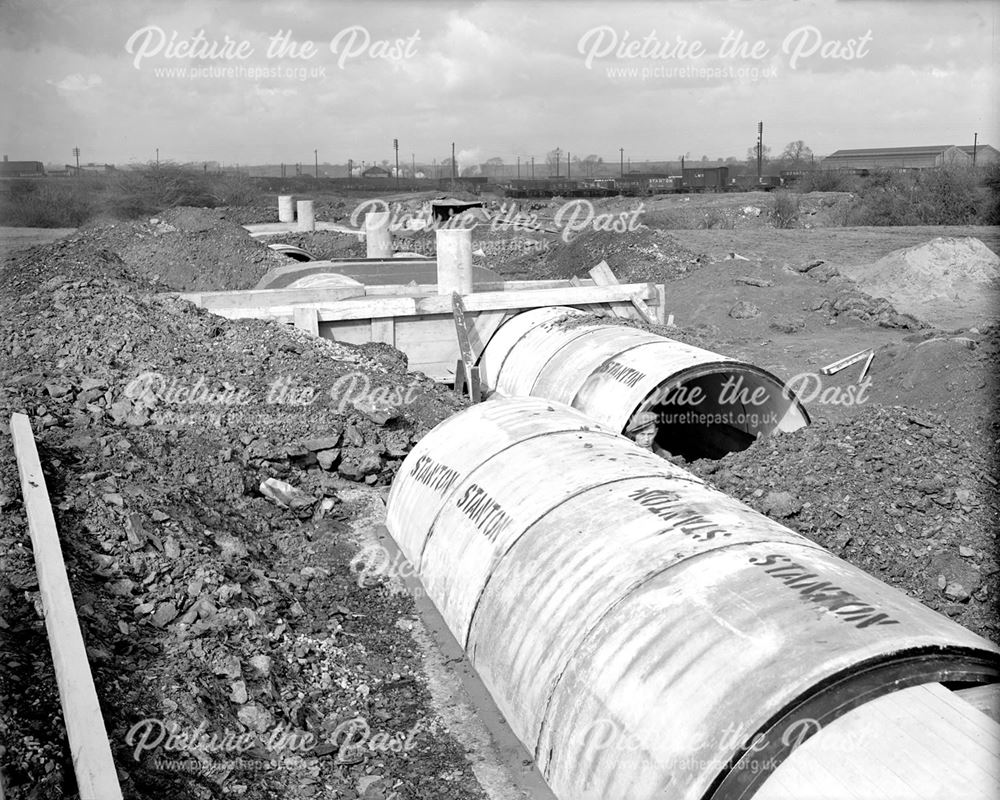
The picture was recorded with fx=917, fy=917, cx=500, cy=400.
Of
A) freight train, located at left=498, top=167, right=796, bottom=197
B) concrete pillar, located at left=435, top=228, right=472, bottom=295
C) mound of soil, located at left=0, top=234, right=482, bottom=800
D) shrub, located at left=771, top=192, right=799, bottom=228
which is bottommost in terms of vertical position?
mound of soil, located at left=0, top=234, right=482, bottom=800

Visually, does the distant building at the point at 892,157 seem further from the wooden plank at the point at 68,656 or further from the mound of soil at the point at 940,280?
the wooden plank at the point at 68,656

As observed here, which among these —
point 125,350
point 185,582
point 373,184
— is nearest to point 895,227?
A: point 125,350

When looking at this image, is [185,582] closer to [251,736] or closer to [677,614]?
[251,736]

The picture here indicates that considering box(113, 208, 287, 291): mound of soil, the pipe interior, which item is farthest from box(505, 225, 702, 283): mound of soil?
the pipe interior

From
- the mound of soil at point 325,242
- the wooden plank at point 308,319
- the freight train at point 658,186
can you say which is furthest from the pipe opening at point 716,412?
the freight train at point 658,186

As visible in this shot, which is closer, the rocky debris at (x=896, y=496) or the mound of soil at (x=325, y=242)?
the rocky debris at (x=896, y=496)

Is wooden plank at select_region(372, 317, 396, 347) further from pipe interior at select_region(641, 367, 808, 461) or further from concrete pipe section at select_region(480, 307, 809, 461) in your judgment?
pipe interior at select_region(641, 367, 808, 461)
